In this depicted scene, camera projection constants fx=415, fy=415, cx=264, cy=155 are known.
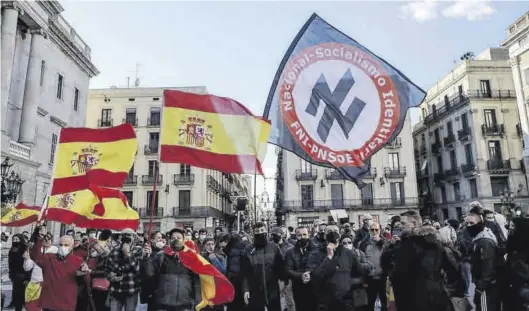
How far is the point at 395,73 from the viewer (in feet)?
21.5

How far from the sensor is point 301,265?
22.0ft

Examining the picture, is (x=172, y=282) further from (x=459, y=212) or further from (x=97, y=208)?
(x=459, y=212)

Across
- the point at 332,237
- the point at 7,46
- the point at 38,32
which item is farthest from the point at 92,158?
the point at 38,32

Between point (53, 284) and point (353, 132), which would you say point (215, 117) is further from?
point (53, 284)

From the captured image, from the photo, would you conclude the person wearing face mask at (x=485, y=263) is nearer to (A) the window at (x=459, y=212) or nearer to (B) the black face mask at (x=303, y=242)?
(B) the black face mask at (x=303, y=242)

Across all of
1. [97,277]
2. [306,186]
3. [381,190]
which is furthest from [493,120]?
[97,277]

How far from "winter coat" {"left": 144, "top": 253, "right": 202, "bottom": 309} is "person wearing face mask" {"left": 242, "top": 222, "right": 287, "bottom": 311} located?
78 centimetres

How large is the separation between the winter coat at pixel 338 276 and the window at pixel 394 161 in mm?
38428

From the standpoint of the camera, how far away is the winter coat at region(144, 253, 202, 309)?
570cm

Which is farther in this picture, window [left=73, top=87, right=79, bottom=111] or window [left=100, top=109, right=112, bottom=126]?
window [left=100, top=109, right=112, bottom=126]

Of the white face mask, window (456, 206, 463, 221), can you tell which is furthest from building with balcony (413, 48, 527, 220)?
the white face mask

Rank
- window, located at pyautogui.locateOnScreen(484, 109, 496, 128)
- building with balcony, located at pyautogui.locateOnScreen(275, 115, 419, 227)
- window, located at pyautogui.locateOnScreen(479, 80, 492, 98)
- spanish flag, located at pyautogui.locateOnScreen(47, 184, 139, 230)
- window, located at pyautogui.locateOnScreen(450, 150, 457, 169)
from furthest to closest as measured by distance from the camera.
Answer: window, located at pyautogui.locateOnScreen(450, 150, 457, 169) → building with balcony, located at pyautogui.locateOnScreen(275, 115, 419, 227) → window, located at pyautogui.locateOnScreen(479, 80, 492, 98) → window, located at pyautogui.locateOnScreen(484, 109, 496, 128) → spanish flag, located at pyautogui.locateOnScreen(47, 184, 139, 230)

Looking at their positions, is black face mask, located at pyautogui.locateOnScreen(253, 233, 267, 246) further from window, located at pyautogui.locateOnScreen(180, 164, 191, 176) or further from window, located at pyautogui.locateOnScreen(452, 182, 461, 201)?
window, located at pyautogui.locateOnScreen(452, 182, 461, 201)

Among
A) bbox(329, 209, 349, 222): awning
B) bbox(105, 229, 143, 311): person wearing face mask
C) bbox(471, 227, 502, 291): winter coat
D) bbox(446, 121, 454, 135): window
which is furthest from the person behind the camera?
bbox(446, 121, 454, 135): window
